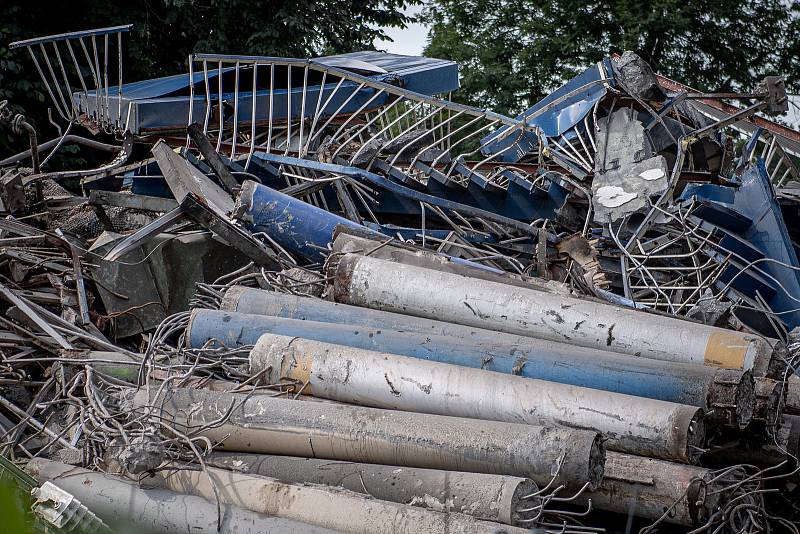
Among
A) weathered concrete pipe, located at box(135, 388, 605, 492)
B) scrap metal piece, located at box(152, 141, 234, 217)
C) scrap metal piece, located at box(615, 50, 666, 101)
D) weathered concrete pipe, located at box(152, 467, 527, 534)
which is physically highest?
scrap metal piece, located at box(615, 50, 666, 101)

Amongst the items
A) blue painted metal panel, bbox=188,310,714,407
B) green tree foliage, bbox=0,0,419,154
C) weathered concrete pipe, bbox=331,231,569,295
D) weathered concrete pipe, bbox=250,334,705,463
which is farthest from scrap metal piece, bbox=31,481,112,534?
green tree foliage, bbox=0,0,419,154

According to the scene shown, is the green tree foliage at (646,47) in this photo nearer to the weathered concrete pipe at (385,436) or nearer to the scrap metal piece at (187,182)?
the scrap metal piece at (187,182)

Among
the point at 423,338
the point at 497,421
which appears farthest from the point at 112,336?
the point at 497,421

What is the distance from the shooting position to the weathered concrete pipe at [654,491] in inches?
135

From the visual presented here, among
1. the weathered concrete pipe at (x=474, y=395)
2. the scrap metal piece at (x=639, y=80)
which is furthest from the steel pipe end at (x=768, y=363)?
the scrap metal piece at (x=639, y=80)

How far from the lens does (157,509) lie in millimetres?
3404

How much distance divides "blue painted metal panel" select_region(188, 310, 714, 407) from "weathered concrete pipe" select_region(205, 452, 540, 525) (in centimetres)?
85

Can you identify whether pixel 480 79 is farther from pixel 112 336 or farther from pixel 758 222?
pixel 112 336

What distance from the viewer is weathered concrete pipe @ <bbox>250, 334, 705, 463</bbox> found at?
139 inches

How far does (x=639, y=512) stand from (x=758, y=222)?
4.22 m

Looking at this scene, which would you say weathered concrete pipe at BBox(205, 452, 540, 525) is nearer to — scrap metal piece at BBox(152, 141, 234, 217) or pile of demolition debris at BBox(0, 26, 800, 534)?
pile of demolition debris at BBox(0, 26, 800, 534)

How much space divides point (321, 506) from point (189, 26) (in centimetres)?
1294

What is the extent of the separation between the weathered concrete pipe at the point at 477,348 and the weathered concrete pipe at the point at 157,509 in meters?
1.21

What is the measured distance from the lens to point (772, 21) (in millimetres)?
20984
